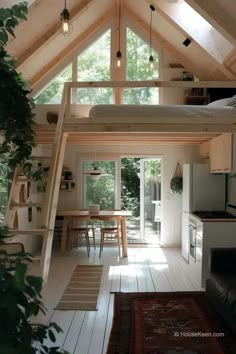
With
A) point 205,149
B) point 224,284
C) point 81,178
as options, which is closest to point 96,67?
point 81,178

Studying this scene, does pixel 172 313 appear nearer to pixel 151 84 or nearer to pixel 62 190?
pixel 151 84

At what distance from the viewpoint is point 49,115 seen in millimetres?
6992

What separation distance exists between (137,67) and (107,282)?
14.7 ft

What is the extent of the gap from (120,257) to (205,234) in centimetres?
215

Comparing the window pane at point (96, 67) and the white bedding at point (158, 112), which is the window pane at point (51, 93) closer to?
the window pane at point (96, 67)

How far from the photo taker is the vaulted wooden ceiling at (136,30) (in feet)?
13.5

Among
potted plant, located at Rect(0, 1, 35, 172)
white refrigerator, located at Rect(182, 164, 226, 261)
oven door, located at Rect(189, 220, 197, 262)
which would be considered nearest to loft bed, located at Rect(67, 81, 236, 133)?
oven door, located at Rect(189, 220, 197, 262)

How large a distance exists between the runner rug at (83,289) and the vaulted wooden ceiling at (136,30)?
10.9 ft

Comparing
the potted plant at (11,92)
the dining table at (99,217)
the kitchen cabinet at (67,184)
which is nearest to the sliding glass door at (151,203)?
the dining table at (99,217)

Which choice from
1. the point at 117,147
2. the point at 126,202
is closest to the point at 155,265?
the point at 126,202

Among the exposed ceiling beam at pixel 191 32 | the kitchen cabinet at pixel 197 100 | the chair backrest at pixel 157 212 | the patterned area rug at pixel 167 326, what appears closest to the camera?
the patterned area rug at pixel 167 326

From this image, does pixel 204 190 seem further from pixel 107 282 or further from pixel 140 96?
pixel 140 96

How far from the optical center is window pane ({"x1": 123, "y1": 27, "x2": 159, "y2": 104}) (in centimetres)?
749

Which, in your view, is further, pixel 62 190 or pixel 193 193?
pixel 62 190
